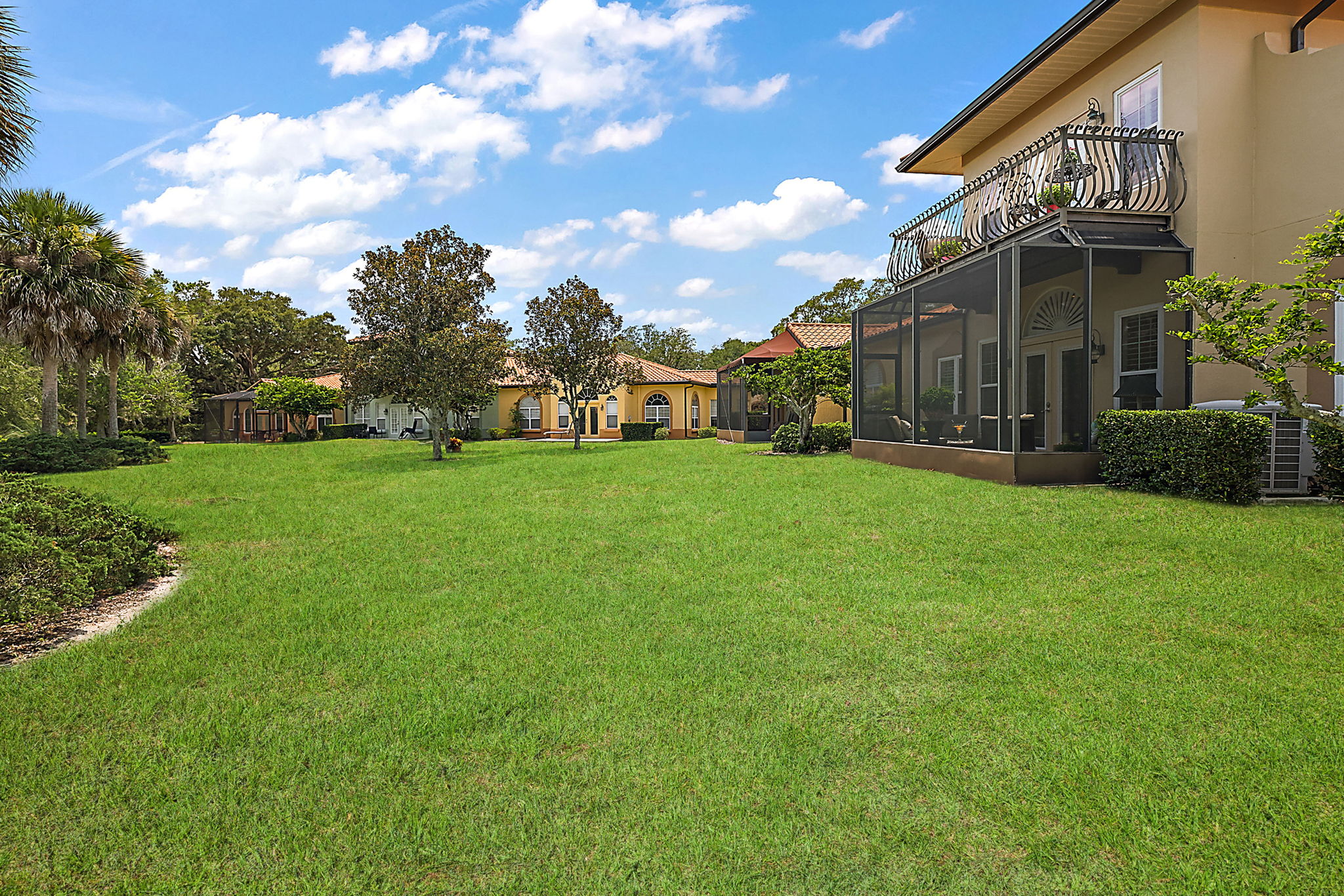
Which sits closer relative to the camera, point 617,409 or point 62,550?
point 62,550

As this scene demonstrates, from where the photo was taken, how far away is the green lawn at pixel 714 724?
233cm

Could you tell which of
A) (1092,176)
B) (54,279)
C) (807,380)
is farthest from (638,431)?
(1092,176)

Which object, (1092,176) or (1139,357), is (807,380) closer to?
(1139,357)

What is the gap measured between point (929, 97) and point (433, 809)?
19.5 meters

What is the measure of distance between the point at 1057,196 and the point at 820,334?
17.0m

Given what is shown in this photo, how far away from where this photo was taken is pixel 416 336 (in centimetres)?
2075

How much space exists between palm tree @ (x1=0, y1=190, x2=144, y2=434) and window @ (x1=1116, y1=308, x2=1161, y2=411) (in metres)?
24.2

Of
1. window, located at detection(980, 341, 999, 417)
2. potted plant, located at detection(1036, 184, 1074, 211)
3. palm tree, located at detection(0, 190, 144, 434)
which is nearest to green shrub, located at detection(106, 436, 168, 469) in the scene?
palm tree, located at detection(0, 190, 144, 434)

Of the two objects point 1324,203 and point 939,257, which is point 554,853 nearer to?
point 1324,203

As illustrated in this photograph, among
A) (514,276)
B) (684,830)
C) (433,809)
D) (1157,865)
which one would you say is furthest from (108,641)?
(514,276)

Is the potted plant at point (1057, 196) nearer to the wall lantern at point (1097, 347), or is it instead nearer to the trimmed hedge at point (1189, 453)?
the wall lantern at point (1097, 347)

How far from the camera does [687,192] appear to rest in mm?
23703

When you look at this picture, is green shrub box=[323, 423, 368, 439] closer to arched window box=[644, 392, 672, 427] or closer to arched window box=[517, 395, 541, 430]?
arched window box=[517, 395, 541, 430]

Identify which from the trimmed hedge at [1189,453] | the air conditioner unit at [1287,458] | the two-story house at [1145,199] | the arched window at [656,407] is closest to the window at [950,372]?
the two-story house at [1145,199]
